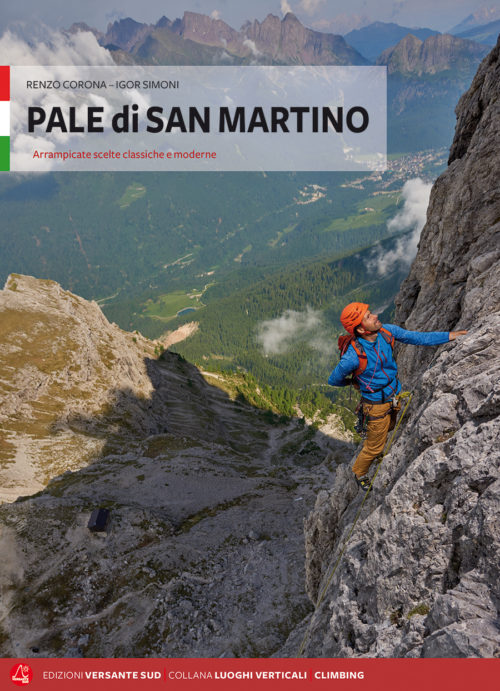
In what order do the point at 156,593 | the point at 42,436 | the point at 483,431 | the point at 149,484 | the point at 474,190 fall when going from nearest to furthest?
the point at 483,431 < the point at 474,190 < the point at 156,593 < the point at 149,484 < the point at 42,436

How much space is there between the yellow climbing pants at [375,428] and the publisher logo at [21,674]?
1420 cm

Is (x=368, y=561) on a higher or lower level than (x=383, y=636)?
higher

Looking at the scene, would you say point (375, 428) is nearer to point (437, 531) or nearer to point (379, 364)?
point (379, 364)

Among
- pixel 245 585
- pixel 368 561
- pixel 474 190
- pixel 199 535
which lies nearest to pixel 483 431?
pixel 368 561

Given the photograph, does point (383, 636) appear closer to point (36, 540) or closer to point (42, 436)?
point (36, 540)

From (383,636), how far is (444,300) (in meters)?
20.6

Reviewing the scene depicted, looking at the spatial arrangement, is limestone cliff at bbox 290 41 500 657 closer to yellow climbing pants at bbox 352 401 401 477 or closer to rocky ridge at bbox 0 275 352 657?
yellow climbing pants at bbox 352 401 401 477

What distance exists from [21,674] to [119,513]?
26653mm

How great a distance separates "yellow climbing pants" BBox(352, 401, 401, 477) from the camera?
1461 centimetres

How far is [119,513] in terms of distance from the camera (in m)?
37.8

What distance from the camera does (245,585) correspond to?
31.5 metres

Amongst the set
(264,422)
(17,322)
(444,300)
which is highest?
(17,322)

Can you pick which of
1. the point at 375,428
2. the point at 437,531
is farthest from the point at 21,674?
the point at 375,428

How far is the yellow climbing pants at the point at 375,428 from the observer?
47.9ft
